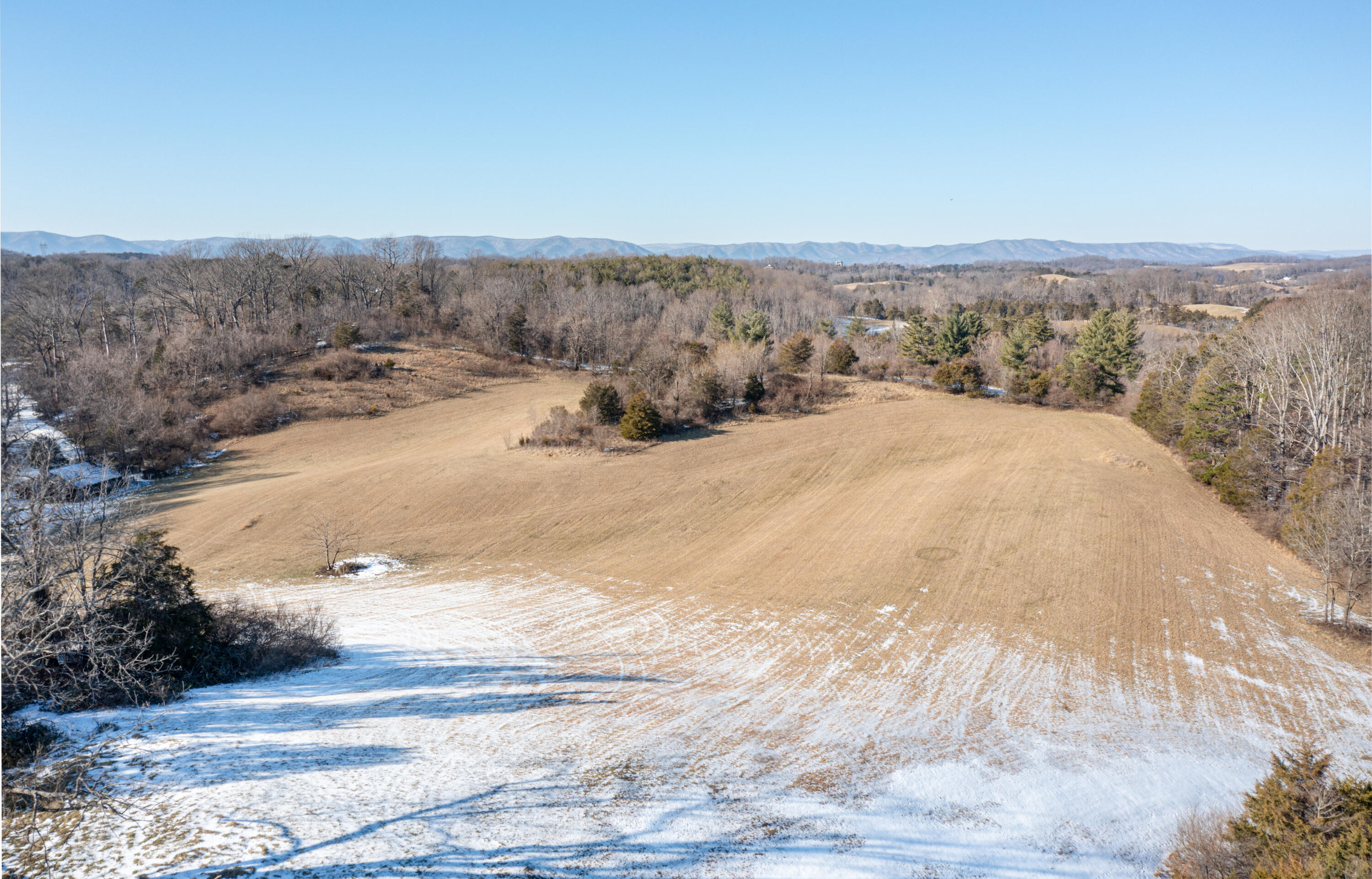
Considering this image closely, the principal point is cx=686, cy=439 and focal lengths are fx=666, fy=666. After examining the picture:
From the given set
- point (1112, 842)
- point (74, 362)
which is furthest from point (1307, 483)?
point (74, 362)

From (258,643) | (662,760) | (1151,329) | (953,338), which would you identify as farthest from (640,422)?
(1151,329)

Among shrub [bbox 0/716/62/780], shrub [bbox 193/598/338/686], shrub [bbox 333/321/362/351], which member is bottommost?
shrub [bbox 193/598/338/686]

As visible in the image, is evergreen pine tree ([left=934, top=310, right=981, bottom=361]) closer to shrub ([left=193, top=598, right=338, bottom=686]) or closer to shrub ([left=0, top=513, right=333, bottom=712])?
shrub ([left=193, top=598, right=338, bottom=686])

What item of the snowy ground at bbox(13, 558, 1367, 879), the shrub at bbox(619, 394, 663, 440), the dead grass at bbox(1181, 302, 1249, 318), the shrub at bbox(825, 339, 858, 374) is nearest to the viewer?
the snowy ground at bbox(13, 558, 1367, 879)

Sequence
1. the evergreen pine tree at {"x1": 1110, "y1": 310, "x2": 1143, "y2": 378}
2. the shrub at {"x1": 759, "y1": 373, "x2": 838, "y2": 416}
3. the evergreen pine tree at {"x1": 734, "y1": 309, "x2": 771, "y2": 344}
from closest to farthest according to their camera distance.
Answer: the shrub at {"x1": 759, "y1": 373, "x2": 838, "y2": 416}
the evergreen pine tree at {"x1": 1110, "y1": 310, "x2": 1143, "y2": 378}
the evergreen pine tree at {"x1": 734, "y1": 309, "x2": 771, "y2": 344}

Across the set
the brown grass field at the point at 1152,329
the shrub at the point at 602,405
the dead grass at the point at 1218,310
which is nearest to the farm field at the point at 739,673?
the shrub at the point at 602,405

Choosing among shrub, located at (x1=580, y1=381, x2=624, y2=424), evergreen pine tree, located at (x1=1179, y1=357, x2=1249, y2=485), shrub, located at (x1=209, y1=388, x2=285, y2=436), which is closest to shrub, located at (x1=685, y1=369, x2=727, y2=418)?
shrub, located at (x1=580, y1=381, x2=624, y2=424)

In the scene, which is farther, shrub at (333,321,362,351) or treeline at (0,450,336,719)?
shrub at (333,321,362,351)
